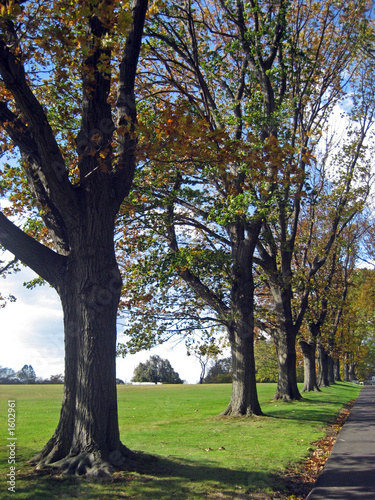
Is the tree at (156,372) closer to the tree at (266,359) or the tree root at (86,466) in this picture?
the tree at (266,359)

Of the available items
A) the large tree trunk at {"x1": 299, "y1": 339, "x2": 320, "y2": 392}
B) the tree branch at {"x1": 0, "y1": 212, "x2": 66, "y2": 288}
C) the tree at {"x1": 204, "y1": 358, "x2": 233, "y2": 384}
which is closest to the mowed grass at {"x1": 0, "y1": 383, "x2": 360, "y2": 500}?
the tree branch at {"x1": 0, "y1": 212, "x2": 66, "y2": 288}

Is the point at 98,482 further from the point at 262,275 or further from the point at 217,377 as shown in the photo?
the point at 217,377

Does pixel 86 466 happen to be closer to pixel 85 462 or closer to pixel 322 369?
pixel 85 462

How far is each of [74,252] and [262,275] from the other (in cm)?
1326

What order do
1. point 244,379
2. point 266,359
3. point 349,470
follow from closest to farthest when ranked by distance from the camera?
point 349,470 < point 244,379 < point 266,359

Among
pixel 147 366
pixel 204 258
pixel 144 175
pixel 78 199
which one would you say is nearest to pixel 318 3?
pixel 144 175

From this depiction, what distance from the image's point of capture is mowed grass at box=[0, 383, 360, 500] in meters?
5.97

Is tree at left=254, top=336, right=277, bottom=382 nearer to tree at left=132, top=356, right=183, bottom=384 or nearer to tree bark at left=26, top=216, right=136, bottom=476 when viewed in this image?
tree at left=132, top=356, right=183, bottom=384

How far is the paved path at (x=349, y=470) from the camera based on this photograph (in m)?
6.02

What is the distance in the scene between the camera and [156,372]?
49656mm

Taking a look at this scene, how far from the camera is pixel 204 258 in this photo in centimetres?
1401

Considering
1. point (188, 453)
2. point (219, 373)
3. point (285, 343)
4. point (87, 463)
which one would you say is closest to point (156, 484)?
point (87, 463)

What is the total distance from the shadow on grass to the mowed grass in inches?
0.5

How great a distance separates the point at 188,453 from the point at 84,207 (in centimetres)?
501
